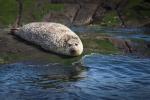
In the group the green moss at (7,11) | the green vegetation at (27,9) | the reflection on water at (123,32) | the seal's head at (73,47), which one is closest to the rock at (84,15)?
the green vegetation at (27,9)

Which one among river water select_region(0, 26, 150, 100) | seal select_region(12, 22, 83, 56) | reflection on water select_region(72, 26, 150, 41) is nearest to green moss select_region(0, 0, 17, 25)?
reflection on water select_region(72, 26, 150, 41)

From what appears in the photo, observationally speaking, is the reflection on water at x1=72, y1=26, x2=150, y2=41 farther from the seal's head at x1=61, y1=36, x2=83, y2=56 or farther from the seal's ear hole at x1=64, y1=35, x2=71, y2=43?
the seal's head at x1=61, y1=36, x2=83, y2=56

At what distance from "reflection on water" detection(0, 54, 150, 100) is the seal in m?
0.74

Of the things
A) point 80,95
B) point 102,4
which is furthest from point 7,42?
point 102,4

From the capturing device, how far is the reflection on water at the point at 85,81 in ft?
32.0

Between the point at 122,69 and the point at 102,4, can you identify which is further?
the point at 102,4

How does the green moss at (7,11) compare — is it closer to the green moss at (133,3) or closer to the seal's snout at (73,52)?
the green moss at (133,3)

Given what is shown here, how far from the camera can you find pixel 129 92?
394 inches

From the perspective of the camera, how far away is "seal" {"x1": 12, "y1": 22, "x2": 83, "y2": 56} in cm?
1427

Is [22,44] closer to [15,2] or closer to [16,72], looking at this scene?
[16,72]

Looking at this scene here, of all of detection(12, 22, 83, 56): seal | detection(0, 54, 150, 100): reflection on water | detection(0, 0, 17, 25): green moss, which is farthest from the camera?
detection(0, 0, 17, 25): green moss


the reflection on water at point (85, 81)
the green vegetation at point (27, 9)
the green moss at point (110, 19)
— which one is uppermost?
the green vegetation at point (27, 9)

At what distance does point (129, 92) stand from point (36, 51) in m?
5.25

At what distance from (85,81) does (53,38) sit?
4.17 m
